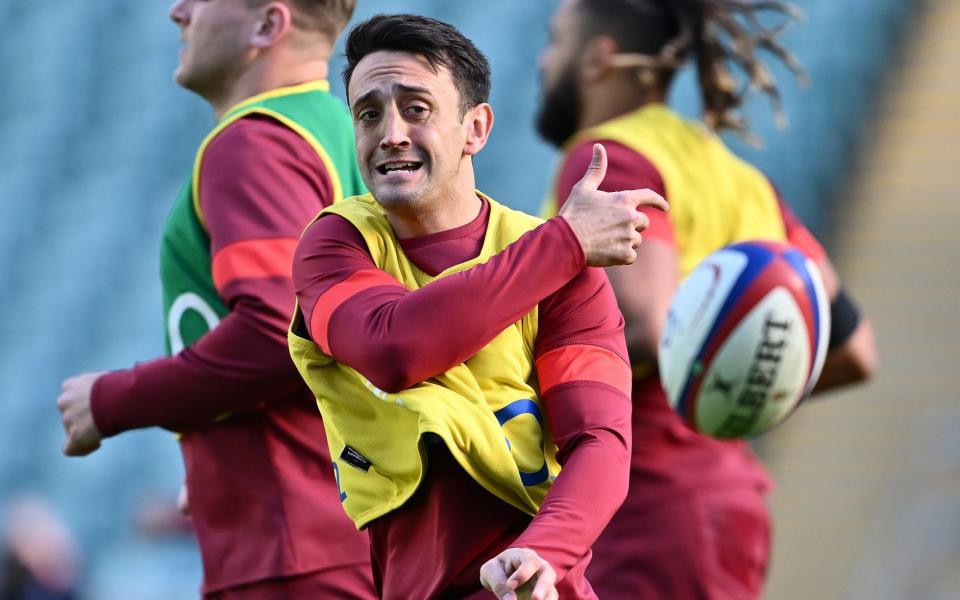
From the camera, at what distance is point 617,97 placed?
5168 mm

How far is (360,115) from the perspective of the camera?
296cm

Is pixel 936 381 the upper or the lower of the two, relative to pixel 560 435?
lower

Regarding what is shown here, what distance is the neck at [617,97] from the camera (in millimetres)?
5160

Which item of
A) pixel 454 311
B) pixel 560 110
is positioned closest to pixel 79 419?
pixel 454 311

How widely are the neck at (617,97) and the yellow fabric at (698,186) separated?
0.33ft

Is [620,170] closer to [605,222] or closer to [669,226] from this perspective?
[669,226]

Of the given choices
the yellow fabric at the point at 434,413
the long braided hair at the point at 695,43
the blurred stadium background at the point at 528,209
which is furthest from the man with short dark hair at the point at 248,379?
the blurred stadium background at the point at 528,209

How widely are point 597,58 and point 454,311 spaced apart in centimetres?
255

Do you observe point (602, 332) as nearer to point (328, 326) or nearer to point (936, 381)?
point (328, 326)

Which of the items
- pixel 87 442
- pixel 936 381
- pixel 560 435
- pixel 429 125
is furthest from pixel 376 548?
pixel 936 381

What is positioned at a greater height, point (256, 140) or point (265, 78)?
point (265, 78)

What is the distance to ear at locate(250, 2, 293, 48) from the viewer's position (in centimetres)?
412

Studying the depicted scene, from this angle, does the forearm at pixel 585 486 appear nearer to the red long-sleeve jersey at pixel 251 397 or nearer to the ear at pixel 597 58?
the red long-sleeve jersey at pixel 251 397

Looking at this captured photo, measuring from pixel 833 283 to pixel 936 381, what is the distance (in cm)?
611
